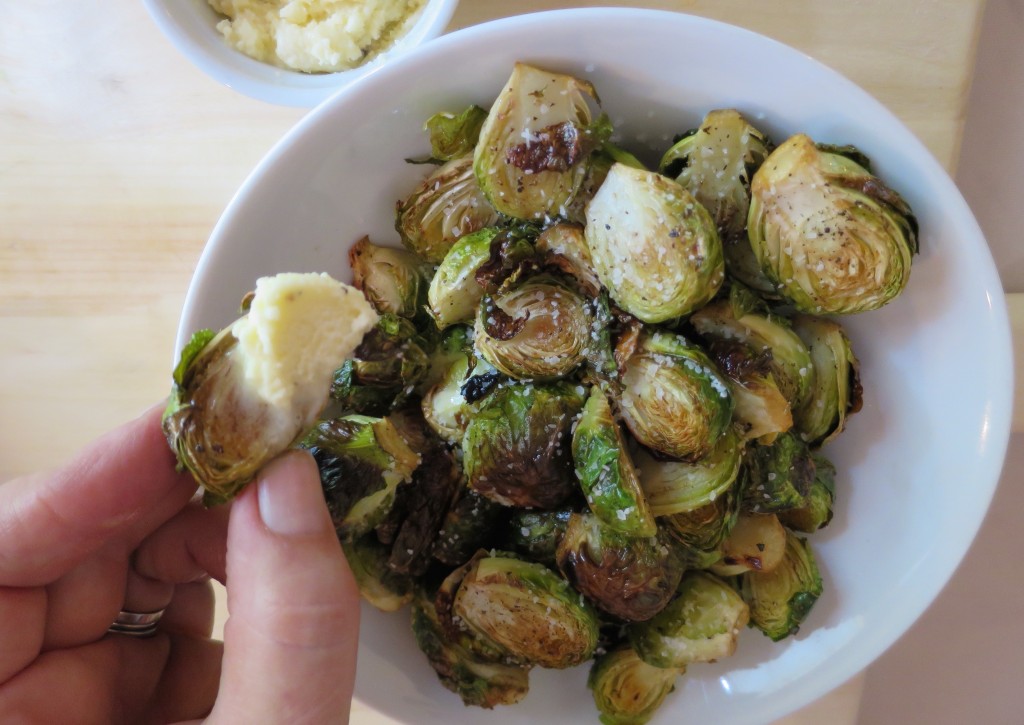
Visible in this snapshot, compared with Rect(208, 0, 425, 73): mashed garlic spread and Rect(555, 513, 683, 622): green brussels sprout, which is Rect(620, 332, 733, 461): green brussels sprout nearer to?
Rect(555, 513, 683, 622): green brussels sprout

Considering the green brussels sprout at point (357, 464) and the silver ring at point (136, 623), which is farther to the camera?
the silver ring at point (136, 623)

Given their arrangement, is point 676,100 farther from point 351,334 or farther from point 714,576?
point 714,576

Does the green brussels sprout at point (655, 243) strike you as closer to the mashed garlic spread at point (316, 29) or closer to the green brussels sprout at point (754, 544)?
the green brussels sprout at point (754, 544)

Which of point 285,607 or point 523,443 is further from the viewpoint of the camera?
point 523,443

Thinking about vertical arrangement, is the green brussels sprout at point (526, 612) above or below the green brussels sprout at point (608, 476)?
below

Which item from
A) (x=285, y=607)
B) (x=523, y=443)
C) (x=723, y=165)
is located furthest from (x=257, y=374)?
(x=723, y=165)

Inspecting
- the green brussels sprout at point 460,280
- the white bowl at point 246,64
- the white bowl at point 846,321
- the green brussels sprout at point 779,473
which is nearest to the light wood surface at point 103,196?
the white bowl at point 246,64

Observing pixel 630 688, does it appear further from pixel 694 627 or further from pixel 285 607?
pixel 285 607
